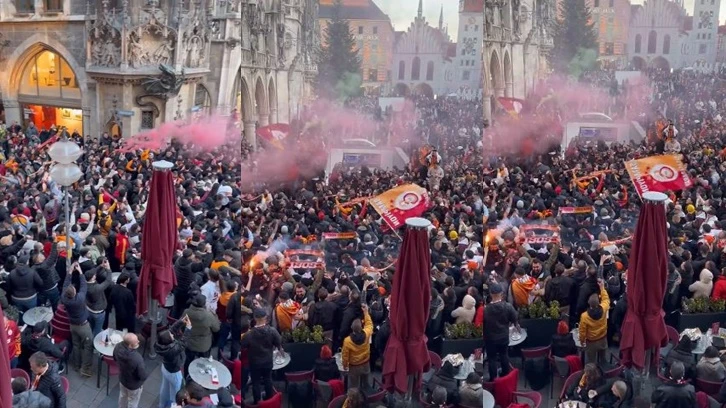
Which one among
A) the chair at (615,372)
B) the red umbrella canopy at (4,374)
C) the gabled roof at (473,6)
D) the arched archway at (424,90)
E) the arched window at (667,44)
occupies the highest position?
the gabled roof at (473,6)

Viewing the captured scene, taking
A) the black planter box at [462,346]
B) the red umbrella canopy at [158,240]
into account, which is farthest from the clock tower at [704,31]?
the red umbrella canopy at [158,240]

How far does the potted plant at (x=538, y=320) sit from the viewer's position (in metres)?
8.26

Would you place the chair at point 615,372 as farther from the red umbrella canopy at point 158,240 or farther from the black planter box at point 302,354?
the red umbrella canopy at point 158,240

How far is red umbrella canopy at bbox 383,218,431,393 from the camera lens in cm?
715

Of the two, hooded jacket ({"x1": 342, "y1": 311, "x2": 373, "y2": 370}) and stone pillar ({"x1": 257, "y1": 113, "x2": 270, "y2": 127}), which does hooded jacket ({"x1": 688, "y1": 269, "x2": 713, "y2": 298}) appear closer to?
hooded jacket ({"x1": 342, "y1": 311, "x2": 373, "y2": 370})

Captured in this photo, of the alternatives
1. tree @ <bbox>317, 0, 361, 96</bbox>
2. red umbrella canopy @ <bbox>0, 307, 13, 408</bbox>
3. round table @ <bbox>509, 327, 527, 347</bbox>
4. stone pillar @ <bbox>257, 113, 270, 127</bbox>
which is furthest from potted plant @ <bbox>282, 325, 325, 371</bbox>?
red umbrella canopy @ <bbox>0, 307, 13, 408</bbox>

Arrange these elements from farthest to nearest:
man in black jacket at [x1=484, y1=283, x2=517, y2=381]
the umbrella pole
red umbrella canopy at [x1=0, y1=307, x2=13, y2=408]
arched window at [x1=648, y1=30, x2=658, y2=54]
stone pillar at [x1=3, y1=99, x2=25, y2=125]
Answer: stone pillar at [x1=3, y1=99, x2=25, y2=125] → the umbrella pole → arched window at [x1=648, y1=30, x2=658, y2=54] → man in black jacket at [x1=484, y1=283, x2=517, y2=381] → red umbrella canopy at [x1=0, y1=307, x2=13, y2=408]

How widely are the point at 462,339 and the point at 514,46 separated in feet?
11.0

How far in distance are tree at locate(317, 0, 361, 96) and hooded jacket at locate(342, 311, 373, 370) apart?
2551mm

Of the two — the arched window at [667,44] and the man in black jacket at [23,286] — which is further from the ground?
the arched window at [667,44]

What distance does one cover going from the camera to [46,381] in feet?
21.6

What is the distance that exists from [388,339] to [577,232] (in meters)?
2.66

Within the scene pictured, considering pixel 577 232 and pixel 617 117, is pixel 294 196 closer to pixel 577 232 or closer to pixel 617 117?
pixel 577 232

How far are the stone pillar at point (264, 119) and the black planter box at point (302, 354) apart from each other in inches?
92.7
